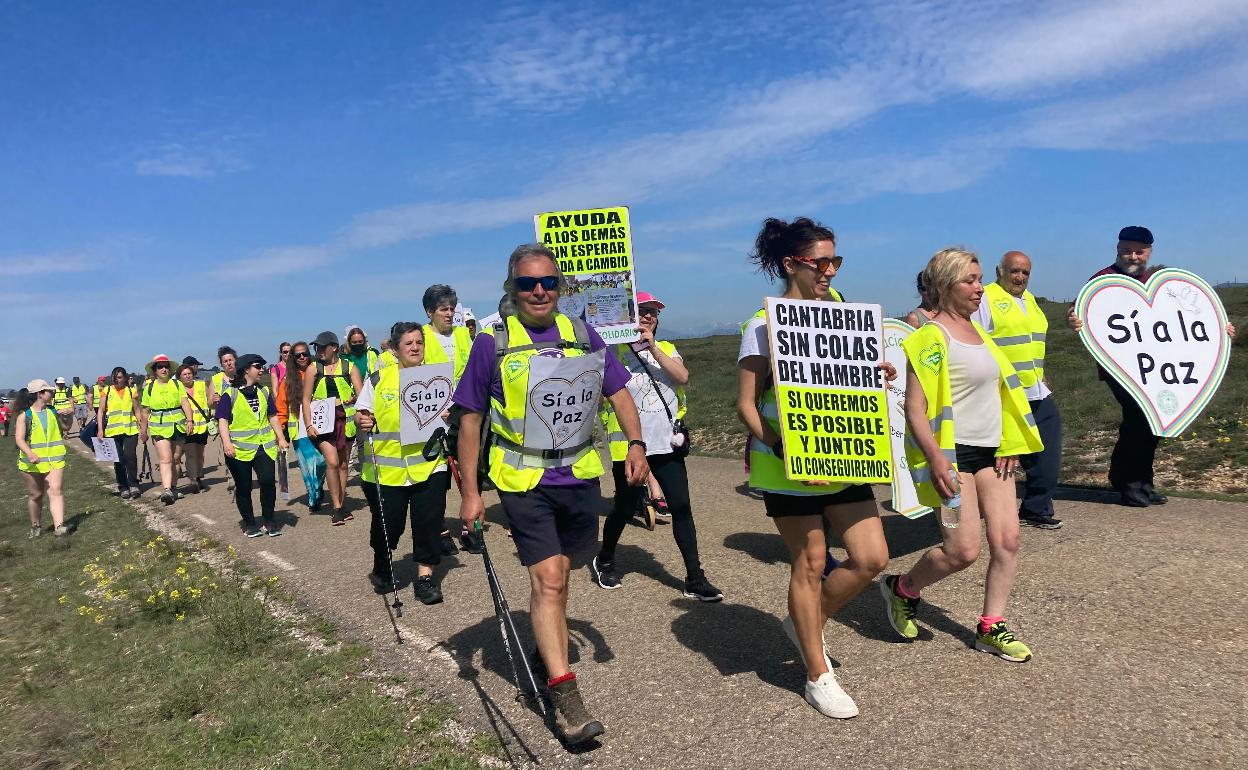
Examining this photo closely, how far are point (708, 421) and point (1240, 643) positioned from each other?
12009 mm

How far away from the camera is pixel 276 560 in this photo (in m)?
8.22

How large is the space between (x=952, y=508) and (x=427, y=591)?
3896 millimetres

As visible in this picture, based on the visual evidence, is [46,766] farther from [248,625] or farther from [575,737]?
[575,737]

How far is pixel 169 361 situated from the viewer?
13.6 m

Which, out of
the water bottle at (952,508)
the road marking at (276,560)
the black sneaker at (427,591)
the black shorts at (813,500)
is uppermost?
the black shorts at (813,500)

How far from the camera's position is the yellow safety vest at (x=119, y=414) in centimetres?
1398

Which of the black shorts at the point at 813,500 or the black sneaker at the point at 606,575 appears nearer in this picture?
the black shorts at the point at 813,500

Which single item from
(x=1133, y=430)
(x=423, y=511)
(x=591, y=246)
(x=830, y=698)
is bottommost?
(x=830, y=698)

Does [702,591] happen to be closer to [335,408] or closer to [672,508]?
[672,508]

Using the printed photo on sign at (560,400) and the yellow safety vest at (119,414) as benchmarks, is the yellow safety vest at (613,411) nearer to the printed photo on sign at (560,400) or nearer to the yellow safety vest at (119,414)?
the printed photo on sign at (560,400)

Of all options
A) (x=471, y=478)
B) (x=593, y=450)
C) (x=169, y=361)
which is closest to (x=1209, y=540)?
(x=593, y=450)

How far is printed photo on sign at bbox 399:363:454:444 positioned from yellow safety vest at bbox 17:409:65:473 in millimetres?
7189

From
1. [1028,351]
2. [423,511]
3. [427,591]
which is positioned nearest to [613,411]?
[423,511]

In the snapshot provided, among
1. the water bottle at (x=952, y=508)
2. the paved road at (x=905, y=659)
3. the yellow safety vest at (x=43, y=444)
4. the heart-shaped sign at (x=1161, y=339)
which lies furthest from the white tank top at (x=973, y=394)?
the yellow safety vest at (x=43, y=444)
